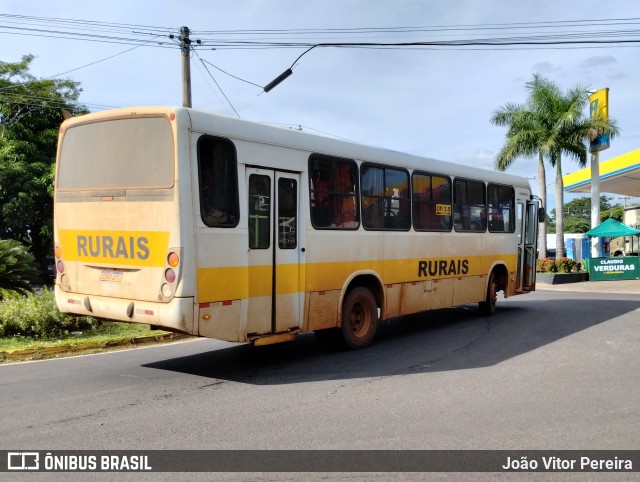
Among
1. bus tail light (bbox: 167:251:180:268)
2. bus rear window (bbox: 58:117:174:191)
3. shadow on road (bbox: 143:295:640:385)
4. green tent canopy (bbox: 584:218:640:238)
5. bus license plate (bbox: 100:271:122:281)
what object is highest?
bus rear window (bbox: 58:117:174:191)

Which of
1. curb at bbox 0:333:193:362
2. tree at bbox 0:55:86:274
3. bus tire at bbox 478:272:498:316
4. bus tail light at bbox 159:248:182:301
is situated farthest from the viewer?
tree at bbox 0:55:86:274

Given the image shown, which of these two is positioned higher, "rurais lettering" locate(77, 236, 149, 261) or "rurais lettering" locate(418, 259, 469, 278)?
"rurais lettering" locate(77, 236, 149, 261)

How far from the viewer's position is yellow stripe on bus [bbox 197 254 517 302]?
747cm

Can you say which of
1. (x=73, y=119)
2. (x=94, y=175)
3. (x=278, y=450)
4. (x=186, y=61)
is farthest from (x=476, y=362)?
(x=186, y=61)

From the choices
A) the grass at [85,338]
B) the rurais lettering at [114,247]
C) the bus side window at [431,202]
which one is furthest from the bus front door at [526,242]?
the rurais lettering at [114,247]

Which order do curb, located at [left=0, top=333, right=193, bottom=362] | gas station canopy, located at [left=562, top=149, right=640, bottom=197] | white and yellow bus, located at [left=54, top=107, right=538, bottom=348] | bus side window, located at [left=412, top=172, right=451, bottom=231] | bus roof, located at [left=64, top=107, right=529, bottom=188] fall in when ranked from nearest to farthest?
1. white and yellow bus, located at [left=54, top=107, right=538, bottom=348]
2. bus roof, located at [left=64, top=107, right=529, bottom=188]
3. curb, located at [left=0, top=333, right=193, bottom=362]
4. bus side window, located at [left=412, top=172, right=451, bottom=231]
5. gas station canopy, located at [left=562, top=149, right=640, bottom=197]

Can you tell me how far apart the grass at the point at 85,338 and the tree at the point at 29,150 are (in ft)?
55.0

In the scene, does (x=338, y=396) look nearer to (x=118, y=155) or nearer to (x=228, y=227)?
(x=228, y=227)

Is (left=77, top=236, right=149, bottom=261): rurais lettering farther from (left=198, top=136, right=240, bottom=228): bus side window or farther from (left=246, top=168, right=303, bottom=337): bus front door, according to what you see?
(left=246, top=168, right=303, bottom=337): bus front door

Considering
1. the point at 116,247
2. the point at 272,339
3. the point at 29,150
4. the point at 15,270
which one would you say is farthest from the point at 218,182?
the point at 29,150

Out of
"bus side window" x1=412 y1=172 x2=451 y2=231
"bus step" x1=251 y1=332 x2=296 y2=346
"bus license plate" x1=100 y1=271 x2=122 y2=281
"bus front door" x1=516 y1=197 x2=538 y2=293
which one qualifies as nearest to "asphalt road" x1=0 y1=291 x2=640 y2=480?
"bus step" x1=251 y1=332 x2=296 y2=346

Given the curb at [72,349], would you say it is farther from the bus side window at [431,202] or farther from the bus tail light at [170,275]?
the bus side window at [431,202]

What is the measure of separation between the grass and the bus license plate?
224 cm

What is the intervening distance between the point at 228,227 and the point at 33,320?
17.2 feet
